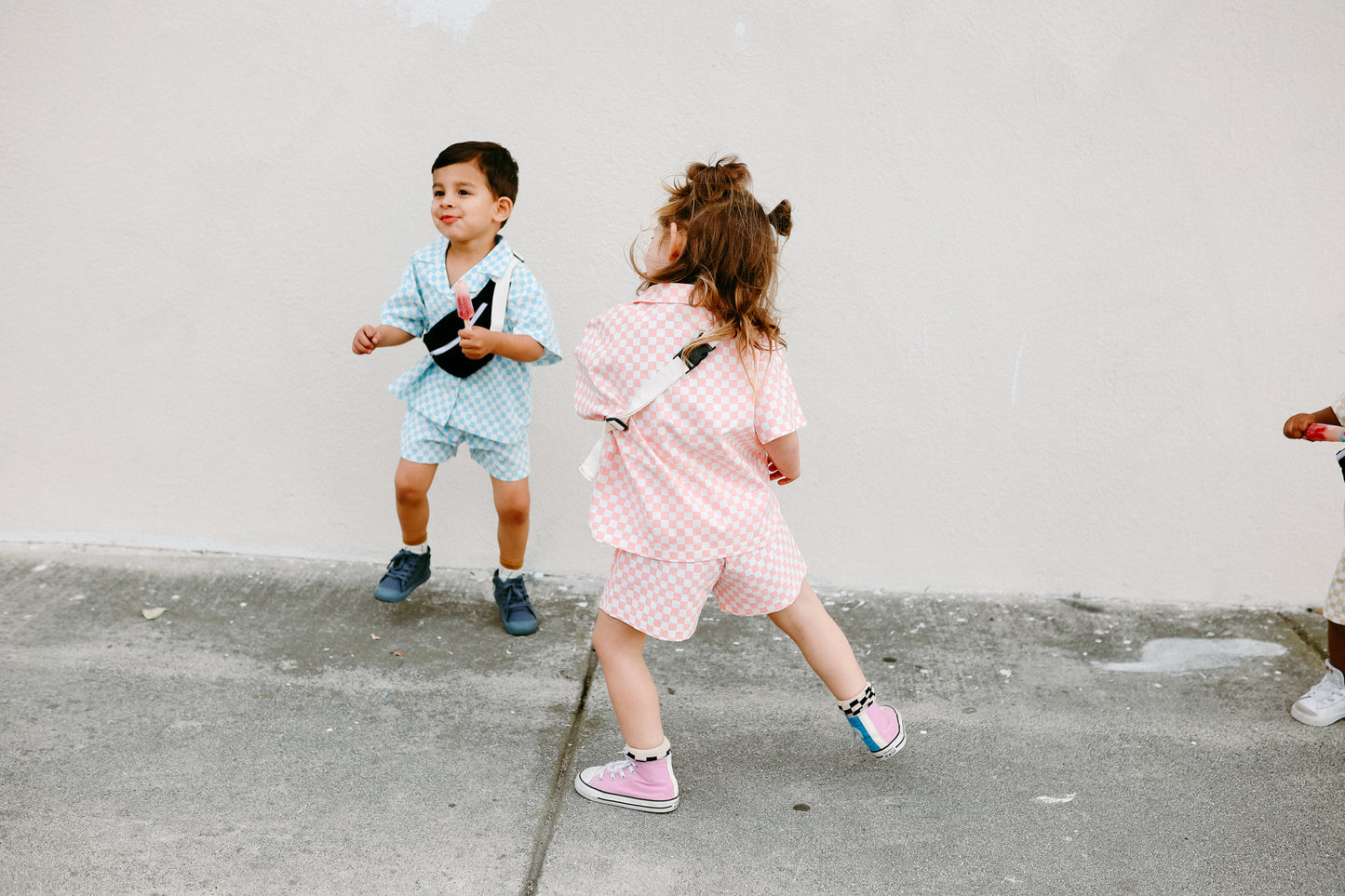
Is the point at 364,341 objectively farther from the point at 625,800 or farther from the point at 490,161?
the point at 625,800

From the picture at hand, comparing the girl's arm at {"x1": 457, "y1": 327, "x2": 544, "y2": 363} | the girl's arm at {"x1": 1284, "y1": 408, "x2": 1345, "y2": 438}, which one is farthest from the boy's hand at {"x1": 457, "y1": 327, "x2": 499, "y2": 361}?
the girl's arm at {"x1": 1284, "y1": 408, "x2": 1345, "y2": 438}

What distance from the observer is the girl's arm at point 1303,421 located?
2.49m

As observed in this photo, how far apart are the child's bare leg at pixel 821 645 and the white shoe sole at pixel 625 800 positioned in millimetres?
434

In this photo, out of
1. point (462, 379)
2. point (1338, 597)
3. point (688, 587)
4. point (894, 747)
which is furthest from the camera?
point (462, 379)

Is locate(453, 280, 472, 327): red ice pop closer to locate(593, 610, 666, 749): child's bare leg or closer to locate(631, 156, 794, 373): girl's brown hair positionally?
locate(631, 156, 794, 373): girl's brown hair

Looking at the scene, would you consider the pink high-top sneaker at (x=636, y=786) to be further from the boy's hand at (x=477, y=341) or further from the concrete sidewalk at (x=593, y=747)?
the boy's hand at (x=477, y=341)

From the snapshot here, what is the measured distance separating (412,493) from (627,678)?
3.31 ft

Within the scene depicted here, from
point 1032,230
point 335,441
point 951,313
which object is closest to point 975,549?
point 951,313

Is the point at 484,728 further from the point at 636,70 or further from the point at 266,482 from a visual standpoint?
the point at 636,70

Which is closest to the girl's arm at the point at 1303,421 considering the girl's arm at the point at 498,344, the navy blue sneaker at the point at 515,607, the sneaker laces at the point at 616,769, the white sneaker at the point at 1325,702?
the white sneaker at the point at 1325,702

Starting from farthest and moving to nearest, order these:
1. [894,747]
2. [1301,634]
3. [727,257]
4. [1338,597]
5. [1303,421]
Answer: [1301,634]
[1338,597]
[1303,421]
[894,747]
[727,257]

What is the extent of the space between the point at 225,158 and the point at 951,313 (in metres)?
2.27

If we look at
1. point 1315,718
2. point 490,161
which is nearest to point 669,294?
point 490,161

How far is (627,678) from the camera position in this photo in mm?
2225
